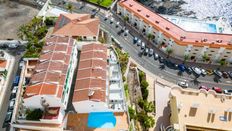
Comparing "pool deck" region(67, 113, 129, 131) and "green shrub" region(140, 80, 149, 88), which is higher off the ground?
"green shrub" region(140, 80, 149, 88)

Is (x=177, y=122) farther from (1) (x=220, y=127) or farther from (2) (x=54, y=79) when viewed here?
(2) (x=54, y=79)

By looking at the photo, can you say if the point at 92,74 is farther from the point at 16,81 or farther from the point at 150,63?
the point at 150,63

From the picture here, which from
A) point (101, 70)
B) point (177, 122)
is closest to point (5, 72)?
point (101, 70)

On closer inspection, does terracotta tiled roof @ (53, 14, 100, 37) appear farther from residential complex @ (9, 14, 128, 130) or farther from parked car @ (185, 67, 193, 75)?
parked car @ (185, 67, 193, 75)

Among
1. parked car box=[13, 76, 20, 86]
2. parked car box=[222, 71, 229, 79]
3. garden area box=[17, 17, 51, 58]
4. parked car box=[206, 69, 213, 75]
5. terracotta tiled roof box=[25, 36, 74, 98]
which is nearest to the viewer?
terracotta tiled roof box=[25, 36, 74, 98]

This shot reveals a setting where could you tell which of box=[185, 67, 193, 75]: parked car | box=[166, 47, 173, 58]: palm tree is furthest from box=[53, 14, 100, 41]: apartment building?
box=[185, 67, 193, 75]: parked car

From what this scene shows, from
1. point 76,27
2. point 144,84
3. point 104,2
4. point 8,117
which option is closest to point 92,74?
point 144,84

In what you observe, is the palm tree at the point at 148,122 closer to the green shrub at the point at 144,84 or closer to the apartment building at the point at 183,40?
the green shrub at the point at 144,84
